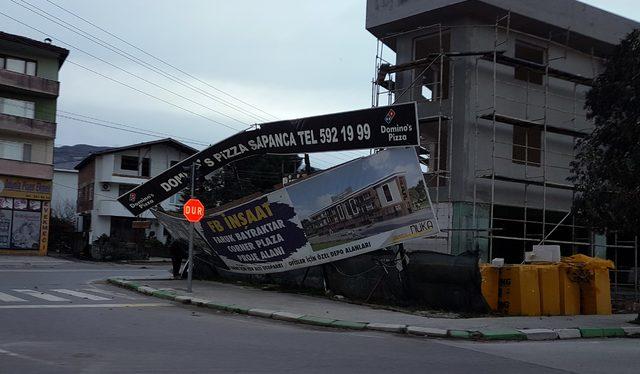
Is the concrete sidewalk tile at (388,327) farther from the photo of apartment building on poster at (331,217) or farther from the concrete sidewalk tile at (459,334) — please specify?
the photo of apartment building on poster at (331,217)

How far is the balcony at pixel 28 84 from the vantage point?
39987mm

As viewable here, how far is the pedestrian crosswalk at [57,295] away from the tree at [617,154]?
12663 millimetres

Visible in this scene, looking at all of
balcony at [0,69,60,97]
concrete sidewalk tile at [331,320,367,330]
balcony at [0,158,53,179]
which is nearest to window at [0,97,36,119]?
balcony at [0,69,60,97]

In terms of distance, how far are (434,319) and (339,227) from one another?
4428mm

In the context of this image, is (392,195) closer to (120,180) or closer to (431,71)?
(431,71)

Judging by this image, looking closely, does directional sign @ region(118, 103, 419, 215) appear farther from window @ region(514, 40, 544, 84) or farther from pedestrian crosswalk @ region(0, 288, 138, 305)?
window @ region(514, 40, 544, 84)

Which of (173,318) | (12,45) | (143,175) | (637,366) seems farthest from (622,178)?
(143,175)

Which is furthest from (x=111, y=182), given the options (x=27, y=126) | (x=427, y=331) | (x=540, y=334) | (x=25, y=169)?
(x=540, y=334)

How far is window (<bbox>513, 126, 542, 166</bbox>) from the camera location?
74.9 ft

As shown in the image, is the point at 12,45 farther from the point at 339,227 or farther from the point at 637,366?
the point at 637,366

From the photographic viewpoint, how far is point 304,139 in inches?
706

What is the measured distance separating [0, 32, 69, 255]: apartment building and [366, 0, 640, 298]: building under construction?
28.4m

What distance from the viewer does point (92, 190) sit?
5562 centimetres

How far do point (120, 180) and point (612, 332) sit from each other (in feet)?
159
